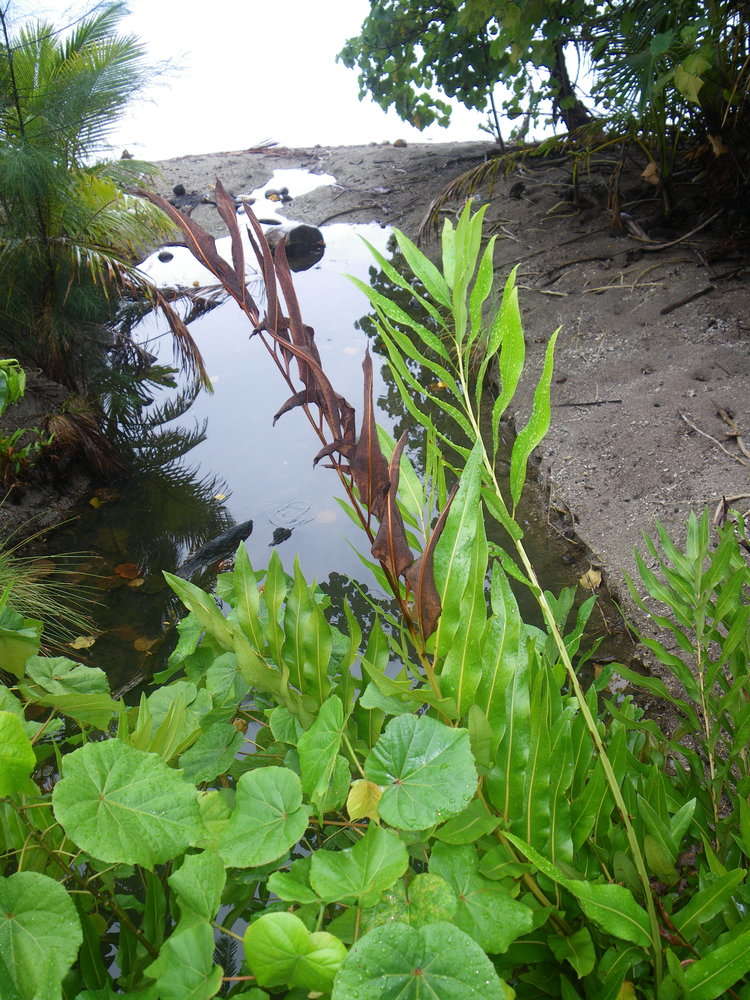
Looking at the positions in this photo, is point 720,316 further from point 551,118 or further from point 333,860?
point 333,860

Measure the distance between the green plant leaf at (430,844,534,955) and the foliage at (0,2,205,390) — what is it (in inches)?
129

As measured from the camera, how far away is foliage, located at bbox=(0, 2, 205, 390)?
3.31m

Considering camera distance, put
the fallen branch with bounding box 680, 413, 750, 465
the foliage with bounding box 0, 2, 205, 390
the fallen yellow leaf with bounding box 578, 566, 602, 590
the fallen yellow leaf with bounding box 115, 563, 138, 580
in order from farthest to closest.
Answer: the foliage with bounding box 0, 2, 205, 390
the fallen yellow leaf with bounding box 115, 563, 138, 580
the fallen branch with bounding box 680, 413, 750, 465
the fallen yellow leaf with bounding box 578, 566, 602, 590

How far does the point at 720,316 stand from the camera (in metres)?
3.39

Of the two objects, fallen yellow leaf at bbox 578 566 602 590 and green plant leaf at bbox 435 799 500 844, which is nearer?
green plant leaf at bbox 435 799 500 844

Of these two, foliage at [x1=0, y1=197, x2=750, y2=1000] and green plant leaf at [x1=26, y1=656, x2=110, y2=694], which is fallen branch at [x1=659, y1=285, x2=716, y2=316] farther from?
green plant leaf at [x1=26, y1=656, x2=110, y2=694]

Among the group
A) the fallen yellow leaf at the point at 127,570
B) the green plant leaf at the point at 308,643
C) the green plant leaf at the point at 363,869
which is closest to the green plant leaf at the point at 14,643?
the green plant leaf at the point at 308,643

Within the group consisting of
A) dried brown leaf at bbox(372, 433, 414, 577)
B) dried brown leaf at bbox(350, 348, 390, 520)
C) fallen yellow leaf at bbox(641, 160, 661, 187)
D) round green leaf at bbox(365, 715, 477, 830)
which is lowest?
round green leaf at bbox(365, 715, 477, 830)

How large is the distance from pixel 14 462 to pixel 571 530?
2188 millimetres

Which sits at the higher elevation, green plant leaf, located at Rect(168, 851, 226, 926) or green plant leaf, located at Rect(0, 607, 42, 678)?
green plant leaf, located at Rect(0, 607, 42, 678)

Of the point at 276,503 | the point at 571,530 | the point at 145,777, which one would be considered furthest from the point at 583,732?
the point at 276,503

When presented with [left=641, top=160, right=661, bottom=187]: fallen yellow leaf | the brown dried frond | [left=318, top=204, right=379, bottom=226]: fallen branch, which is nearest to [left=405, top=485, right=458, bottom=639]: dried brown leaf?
the brown dried frond

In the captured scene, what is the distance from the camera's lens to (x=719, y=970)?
0.54 metres

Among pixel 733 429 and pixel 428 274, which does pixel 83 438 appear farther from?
pixel 428 274
